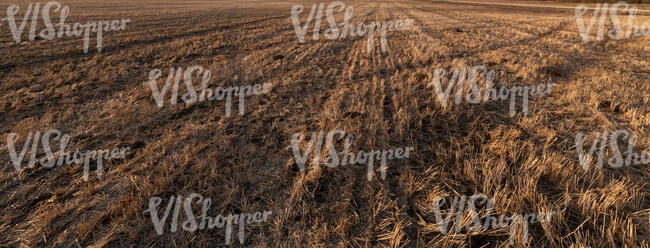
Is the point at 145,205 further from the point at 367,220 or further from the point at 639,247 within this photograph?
the point at 639,247

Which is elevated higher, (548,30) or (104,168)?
(548,30)

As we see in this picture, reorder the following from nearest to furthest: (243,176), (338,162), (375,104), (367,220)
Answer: (367,220) → (243,176) → (338,162) → (375,104)

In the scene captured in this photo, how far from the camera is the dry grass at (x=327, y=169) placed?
8.52ft

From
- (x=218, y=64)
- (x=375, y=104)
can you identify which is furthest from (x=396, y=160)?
(x=218, y=64)

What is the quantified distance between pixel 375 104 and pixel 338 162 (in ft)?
7.60

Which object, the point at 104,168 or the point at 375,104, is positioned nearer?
the point at 104,168

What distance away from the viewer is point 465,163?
11.3 ft

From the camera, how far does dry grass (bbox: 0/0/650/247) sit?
2.60 meters

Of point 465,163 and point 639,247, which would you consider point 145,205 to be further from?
point 639,247

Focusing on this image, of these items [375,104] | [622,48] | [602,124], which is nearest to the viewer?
[602,124]

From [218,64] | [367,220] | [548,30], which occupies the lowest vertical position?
[367,220]

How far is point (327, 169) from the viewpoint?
354 cm

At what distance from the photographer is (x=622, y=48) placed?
35.2ft

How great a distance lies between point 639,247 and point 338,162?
3.00m
